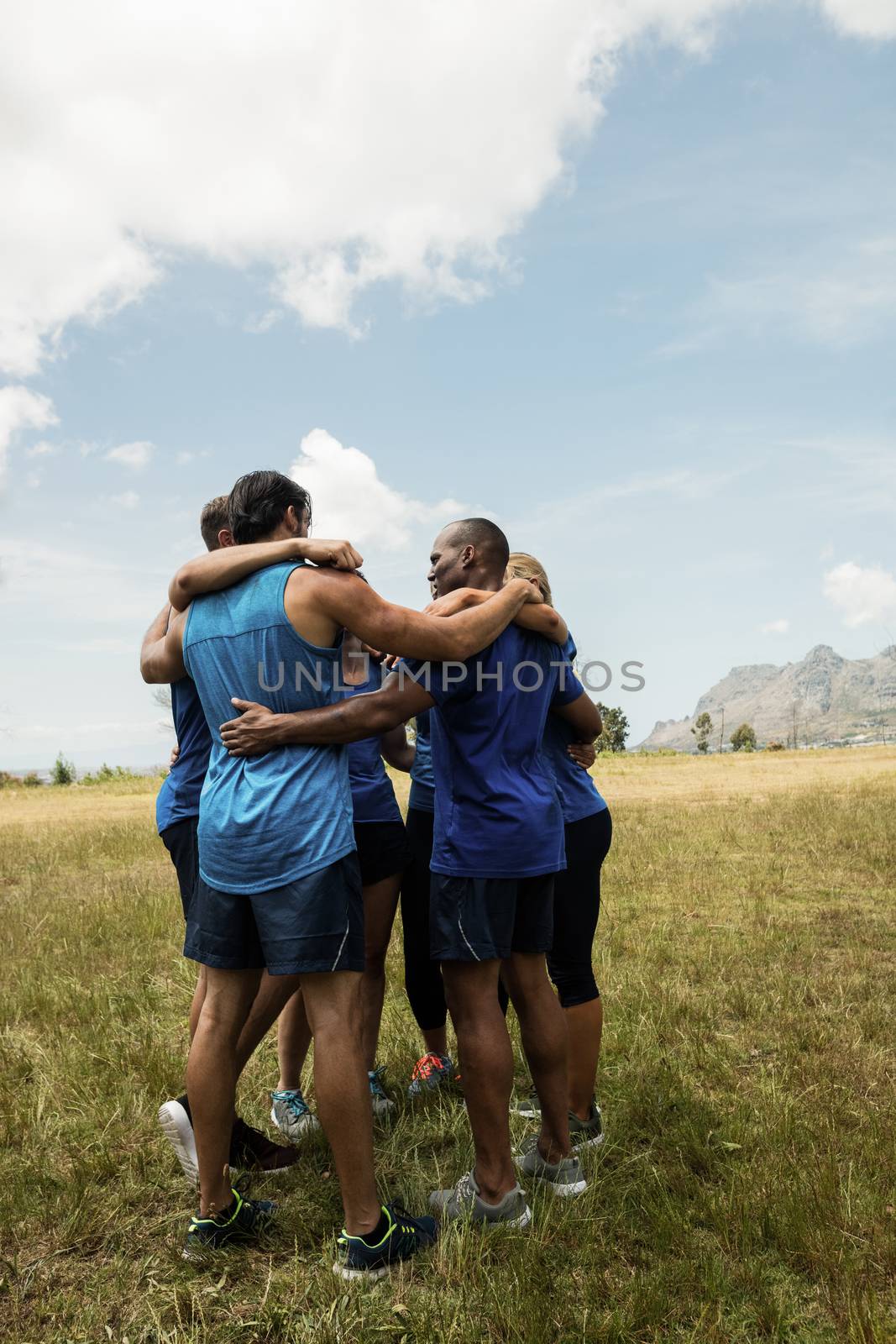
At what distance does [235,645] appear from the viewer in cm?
285

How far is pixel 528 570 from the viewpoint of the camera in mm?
3732

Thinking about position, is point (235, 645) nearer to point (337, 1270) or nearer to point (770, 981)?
point (337, 1270)

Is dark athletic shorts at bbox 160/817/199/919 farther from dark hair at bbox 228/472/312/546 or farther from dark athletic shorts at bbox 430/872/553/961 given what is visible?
dark hair at bbox 228/472/312/546

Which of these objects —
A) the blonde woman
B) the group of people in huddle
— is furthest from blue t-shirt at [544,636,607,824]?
the group of people in huddle

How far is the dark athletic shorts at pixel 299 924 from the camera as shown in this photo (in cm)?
273

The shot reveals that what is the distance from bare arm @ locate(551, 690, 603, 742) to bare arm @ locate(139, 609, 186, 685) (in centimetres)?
140

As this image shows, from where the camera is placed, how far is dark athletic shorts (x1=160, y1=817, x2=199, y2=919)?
11.5 feet

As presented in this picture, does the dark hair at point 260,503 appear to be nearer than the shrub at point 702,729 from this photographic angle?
Yes

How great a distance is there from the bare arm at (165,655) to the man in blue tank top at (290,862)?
22 cm

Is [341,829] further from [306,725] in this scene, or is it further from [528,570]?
[528,570]

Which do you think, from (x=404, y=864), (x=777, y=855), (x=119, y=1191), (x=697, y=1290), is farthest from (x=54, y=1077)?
(x=777, y=855)

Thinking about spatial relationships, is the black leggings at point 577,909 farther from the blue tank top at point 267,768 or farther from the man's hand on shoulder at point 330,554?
the man's hand on shoulder at point 330,554

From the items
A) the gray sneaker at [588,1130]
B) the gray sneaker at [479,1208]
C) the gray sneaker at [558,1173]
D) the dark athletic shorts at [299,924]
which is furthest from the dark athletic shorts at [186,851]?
the gray sneaker at [588,1130]

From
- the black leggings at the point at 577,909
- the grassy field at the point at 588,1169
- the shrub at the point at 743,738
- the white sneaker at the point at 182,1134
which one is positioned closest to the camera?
the grassy field at the point at 588,1169
